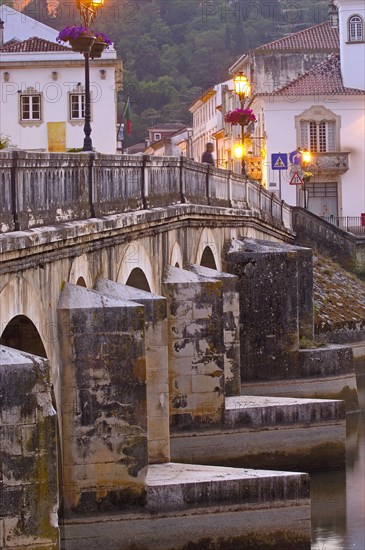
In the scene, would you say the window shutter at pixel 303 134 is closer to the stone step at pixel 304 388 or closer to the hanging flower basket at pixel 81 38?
the stone step at pixel 304 388

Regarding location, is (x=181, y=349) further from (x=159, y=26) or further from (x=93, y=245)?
(x=159, y=26)

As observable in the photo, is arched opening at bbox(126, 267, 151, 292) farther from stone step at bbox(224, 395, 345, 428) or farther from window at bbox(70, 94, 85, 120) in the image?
window at bbox(70, 94, 85, 120)

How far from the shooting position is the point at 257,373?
3491cm

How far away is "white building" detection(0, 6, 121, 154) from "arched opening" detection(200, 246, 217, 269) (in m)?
25.2

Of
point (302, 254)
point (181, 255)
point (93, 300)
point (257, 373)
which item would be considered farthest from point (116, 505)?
point (302, 254)

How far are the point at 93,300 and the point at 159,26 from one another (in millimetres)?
84974

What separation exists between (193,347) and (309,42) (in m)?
53.6

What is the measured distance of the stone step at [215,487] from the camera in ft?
67.7

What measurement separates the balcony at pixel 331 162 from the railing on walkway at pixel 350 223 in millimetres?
2452

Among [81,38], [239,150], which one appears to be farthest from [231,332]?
[239,150]

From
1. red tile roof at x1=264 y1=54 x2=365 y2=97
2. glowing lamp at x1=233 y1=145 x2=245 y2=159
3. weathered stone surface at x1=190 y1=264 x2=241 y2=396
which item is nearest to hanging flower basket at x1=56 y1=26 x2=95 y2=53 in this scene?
weathered stone surface at x1=190 y1=264 x2=241 y2=396

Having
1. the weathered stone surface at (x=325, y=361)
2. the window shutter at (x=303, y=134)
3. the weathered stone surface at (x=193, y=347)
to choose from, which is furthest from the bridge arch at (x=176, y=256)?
the window shutter at (x=303, y=134)

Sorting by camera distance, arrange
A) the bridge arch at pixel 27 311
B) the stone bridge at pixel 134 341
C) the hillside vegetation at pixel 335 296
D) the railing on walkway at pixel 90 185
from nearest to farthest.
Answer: the stone bridge at pixel 134 341, the bridge arch at pixel 27 311, the railing on walkway at pixel 90 185, the hillside vegetation at pixel 335 296

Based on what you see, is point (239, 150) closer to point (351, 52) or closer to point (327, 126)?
point (327, 126)
